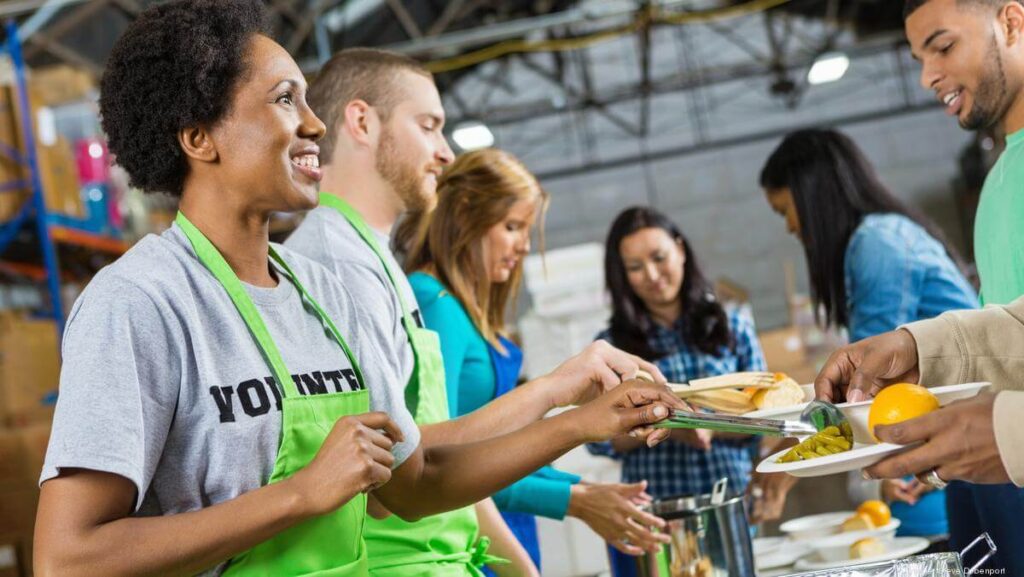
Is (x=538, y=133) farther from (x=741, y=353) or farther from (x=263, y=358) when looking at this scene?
(x=263, y=358)

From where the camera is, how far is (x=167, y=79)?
4.20 ft

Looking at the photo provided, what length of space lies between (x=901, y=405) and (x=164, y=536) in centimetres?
78

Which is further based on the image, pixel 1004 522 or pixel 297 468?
pixel 1004 522

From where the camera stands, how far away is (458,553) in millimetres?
1674

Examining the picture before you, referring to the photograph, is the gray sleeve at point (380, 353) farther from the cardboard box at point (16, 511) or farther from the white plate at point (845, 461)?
the cardboard box at point (16, 511)

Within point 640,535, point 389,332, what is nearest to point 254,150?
point 389,332

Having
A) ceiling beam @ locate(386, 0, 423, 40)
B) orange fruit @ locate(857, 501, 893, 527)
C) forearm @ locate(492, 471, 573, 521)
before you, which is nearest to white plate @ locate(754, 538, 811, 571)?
orange fruit @ locate(857, 501, 893, 527)

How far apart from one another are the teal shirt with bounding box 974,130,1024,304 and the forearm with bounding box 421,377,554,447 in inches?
32.5

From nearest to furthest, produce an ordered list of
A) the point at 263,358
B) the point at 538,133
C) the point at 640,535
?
the point at 263,358 → the point at 640,535 → the point at 538,133

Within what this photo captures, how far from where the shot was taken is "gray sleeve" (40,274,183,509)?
107cm

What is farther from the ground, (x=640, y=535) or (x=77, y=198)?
(x=77, y=198)

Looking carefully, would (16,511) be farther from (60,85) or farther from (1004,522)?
(1004,522)

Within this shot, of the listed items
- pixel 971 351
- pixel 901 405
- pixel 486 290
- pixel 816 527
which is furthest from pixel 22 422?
pixel 901 405

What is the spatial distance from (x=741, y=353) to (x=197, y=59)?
2.18 m
